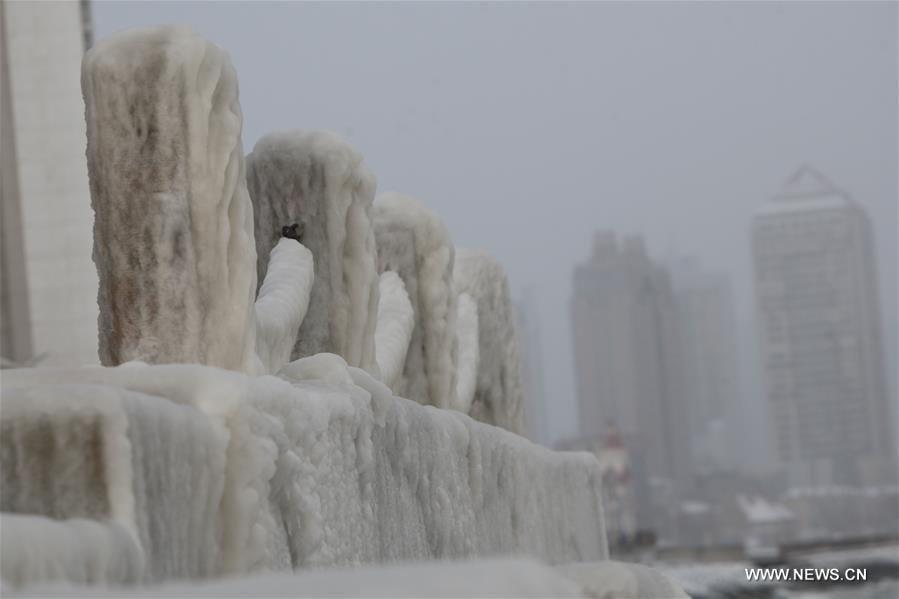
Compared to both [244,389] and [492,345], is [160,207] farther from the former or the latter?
[492,345]

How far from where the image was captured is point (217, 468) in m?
2.55

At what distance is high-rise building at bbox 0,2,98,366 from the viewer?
23.4 meters

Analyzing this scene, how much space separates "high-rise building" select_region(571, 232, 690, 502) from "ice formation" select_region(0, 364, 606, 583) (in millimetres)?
84519

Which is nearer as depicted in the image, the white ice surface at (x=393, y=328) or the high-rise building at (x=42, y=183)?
the white ice surface at (x=393, y=328)

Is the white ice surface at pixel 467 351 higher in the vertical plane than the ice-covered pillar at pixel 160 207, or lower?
lower

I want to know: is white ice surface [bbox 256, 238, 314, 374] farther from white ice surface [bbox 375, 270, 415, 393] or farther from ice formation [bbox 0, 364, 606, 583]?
white ice surface [bbox 375, 270, 415, 393]

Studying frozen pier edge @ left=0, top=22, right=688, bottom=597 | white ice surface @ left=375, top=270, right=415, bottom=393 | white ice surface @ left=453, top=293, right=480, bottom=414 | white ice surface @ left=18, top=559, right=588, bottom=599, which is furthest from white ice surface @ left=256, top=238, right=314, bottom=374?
white ice surface @ left=18, top=559, right=588, bottom=599

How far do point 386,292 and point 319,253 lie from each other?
1134 mm

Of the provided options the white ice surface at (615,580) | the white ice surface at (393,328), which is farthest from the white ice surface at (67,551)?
the white ice surface at (393,328)

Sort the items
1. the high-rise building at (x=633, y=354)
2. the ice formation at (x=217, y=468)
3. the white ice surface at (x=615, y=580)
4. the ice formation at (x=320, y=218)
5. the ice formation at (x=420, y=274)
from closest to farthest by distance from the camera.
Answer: the ice formation at (x=217, y=468), the white ice surface at (x=615, y=580), the ice formation at (x=320, y=218), the ice formation at (x=420, y=274), the high-rise building at (x=633, y=354)

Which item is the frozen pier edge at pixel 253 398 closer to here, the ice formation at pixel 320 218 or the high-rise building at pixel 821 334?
the ice formation at pixel 320 218

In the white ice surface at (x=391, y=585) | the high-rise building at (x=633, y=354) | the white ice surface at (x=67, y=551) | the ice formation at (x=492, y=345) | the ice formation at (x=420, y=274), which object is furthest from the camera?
the high-rise building at (x=633, y=354)

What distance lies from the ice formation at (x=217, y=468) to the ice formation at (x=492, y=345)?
12.0ft

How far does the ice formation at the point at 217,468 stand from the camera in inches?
87.1
